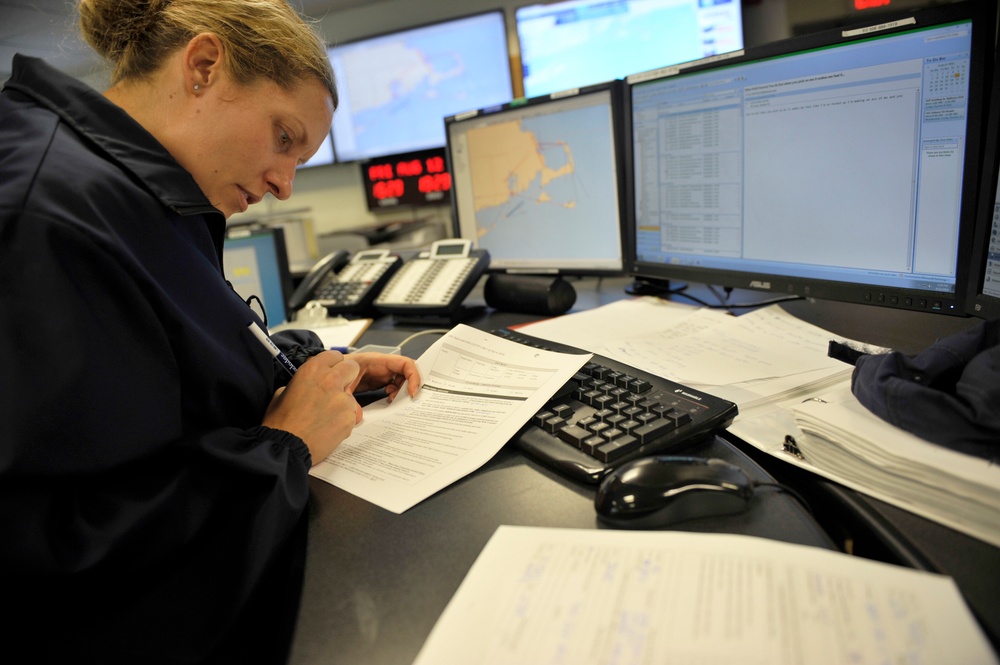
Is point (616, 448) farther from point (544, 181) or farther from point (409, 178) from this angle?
point (409, 178)

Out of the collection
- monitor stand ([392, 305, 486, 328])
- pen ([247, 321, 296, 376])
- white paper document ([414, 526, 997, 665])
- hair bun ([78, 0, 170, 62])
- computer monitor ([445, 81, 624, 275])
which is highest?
hair bun ([78, 0, 170, 62])

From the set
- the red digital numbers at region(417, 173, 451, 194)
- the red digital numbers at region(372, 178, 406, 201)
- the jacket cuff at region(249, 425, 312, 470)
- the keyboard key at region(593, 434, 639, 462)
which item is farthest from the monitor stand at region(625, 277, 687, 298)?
the red digital numbers at region(372, 178, 406, 201)

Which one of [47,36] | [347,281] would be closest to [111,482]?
[347,281]

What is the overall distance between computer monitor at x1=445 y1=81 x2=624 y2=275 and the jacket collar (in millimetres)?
863

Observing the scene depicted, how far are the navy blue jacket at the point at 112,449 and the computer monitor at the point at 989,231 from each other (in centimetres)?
78

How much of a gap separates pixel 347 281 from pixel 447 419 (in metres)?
0.86

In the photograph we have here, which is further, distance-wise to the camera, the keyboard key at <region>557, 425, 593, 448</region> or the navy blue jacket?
the keyboard key at <region>557, 425, 593, 448</region>

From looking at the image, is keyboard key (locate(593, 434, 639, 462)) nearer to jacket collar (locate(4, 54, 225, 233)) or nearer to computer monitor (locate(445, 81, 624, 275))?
jacket collar (locate(4, 54, 225, 233))

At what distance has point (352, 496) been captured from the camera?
0.60 metres

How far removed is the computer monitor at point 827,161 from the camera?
0.78 meters

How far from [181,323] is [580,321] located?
748 millimetres

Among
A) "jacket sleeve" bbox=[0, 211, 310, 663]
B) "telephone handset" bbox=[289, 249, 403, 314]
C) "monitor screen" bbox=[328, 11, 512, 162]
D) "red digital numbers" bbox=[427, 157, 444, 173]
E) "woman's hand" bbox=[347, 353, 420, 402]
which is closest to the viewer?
"jacket sleeve" bbox=[0, 211, 310, 663]

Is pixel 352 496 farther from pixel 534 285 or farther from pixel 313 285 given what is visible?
pixel 313 285

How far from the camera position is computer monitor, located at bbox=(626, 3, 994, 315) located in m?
0.78
